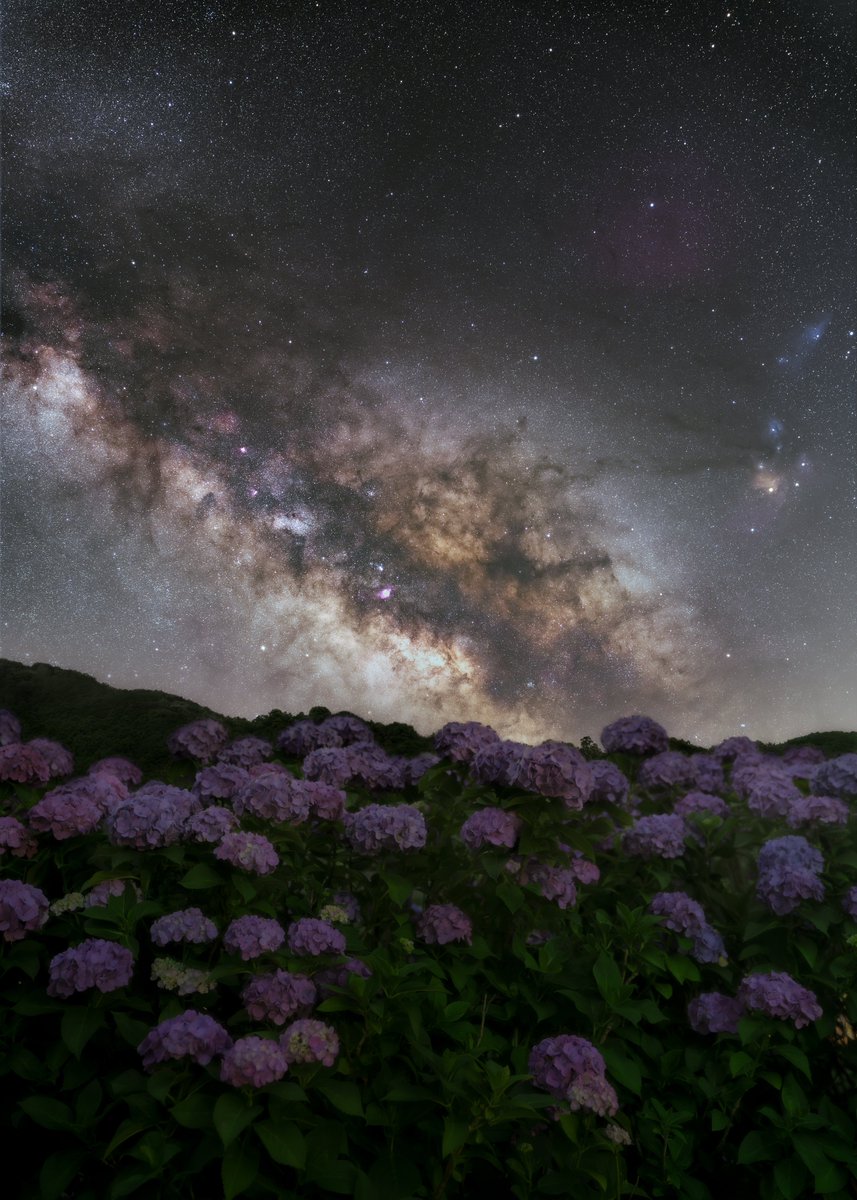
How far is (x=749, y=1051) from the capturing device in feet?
11.9

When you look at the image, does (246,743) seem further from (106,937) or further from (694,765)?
(694,765)

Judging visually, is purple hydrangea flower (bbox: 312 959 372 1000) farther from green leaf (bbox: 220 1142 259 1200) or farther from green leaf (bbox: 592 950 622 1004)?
green leaf (bbox: 592 950 622 1004)

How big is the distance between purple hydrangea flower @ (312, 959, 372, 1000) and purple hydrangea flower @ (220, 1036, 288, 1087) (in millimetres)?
507

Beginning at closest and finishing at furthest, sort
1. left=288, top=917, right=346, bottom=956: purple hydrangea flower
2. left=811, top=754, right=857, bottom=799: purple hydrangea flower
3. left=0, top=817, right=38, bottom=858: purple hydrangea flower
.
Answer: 1. left=288, top=917, right=346, bottom=956: purple hydrangea flower
2. left=0, top=817, right=38, bottom=858: purple hydrangea flower
3. left=811, top=754, right=857, bottom=799: purple hydrangea flower

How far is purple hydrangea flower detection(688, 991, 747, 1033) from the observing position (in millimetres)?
3705

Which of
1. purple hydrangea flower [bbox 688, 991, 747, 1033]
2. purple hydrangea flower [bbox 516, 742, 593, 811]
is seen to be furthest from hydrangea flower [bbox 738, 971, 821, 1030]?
purple hydrangea flower [bbox 516, 742, 593, 811]

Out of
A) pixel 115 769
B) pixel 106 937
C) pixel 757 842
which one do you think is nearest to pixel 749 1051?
pixel 757 842

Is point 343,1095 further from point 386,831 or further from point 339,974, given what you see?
point 386,831

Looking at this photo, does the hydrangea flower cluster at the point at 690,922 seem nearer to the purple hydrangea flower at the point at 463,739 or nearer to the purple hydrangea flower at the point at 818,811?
the purple hydrangea flower at the point at 818,811

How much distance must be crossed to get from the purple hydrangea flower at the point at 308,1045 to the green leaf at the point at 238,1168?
266 mm

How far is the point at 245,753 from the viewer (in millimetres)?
4500

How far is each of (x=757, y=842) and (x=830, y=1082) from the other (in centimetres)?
107

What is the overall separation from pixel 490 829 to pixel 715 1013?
4.45 ft

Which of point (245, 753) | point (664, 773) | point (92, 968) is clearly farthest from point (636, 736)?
point (92, 968)
